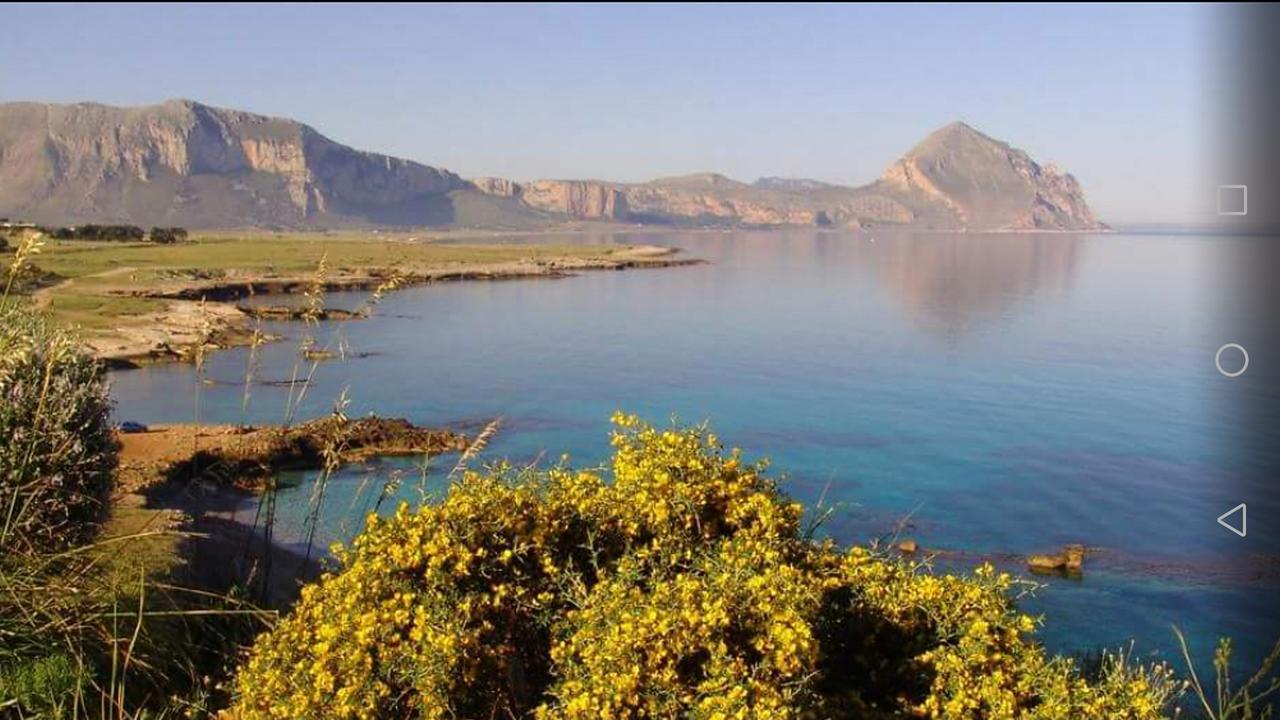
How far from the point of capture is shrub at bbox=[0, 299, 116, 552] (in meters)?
9.80

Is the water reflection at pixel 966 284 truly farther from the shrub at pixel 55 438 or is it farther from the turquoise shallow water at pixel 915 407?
the shrub at pixel 55 438

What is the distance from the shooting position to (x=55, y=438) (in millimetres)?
11375

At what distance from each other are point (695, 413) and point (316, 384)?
21.1 metres

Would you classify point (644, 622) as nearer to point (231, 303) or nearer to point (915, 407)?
point (915, 407)

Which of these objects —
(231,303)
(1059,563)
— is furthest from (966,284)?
(1059,563)

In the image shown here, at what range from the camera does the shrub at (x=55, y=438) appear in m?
9.80

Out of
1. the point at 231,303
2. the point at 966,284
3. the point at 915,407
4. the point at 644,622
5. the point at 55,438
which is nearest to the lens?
the point at 644,622

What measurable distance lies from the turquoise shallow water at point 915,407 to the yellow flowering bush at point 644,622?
862 millimetres

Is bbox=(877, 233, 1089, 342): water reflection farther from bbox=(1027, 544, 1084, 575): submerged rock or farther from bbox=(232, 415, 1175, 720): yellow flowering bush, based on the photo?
bbox=(232, 415, 1175, 720): yellow flowering bush

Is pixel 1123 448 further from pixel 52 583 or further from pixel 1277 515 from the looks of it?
pixel 52 583

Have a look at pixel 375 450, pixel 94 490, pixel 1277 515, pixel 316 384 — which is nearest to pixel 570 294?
pixel 316 384

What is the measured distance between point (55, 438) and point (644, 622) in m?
8.39

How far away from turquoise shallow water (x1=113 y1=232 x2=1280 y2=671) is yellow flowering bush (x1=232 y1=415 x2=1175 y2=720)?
862 millimetres

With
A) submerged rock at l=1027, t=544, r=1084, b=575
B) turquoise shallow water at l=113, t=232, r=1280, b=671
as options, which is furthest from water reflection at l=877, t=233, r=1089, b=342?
submerged rock at l=1027, t=544, r=1084, b=575
